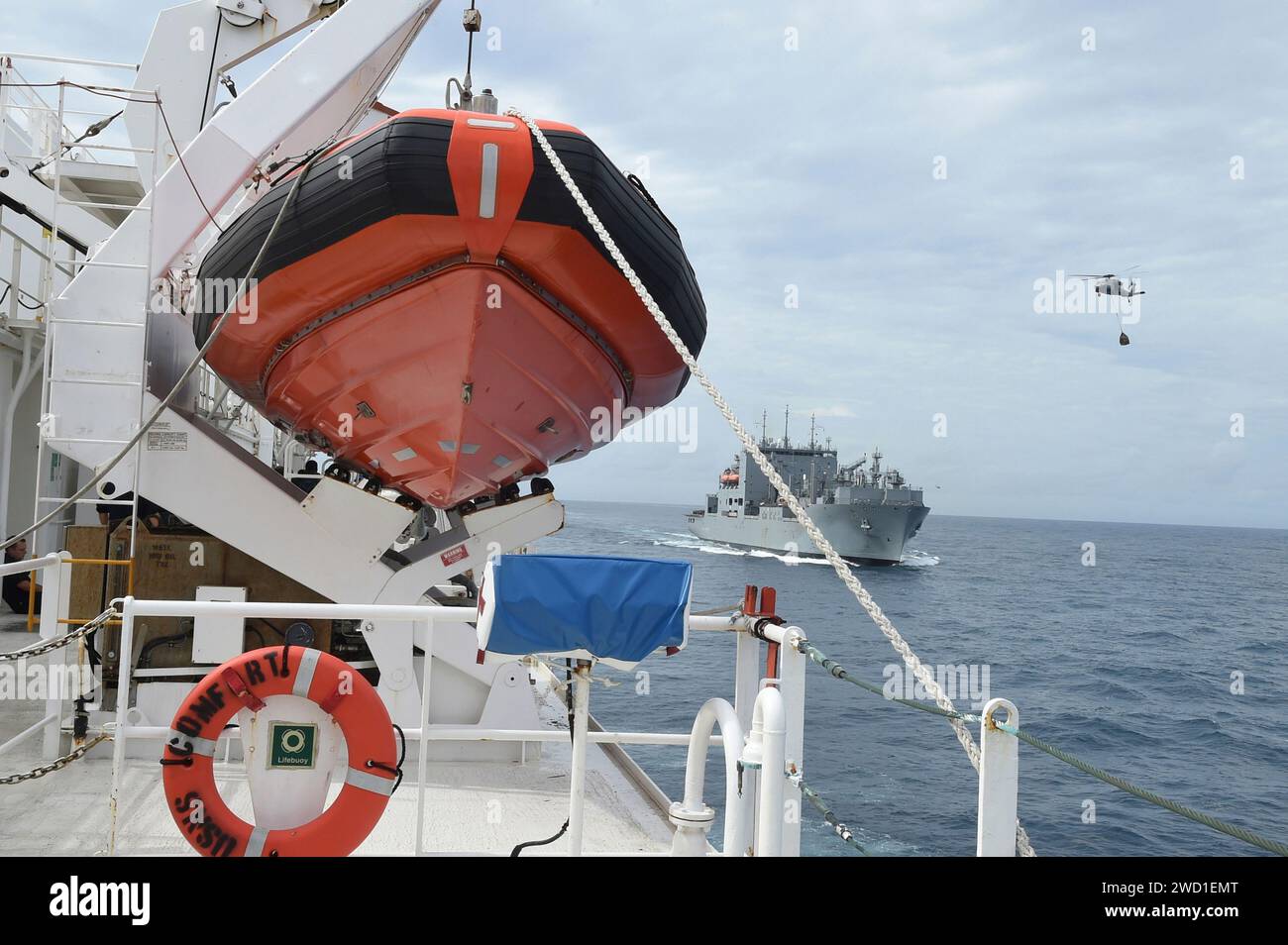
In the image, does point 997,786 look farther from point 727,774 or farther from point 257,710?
point 257,710

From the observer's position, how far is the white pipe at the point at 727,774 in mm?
2631

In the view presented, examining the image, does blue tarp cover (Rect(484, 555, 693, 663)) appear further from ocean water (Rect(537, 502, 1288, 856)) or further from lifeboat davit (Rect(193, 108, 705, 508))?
ocean water (Rect(537, 502, 1288, 856))

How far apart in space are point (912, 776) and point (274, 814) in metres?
13.5

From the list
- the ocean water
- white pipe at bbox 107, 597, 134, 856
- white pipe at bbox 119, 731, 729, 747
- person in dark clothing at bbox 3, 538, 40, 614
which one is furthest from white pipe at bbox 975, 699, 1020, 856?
person in dark clothing at bbox 3, 538, 40, 614

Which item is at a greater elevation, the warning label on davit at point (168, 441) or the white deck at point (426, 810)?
the warning label on davit at point (168, 441)

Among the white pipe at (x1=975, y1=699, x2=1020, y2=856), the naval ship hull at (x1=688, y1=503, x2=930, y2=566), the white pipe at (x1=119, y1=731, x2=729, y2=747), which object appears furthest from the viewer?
the naval ship hull at (x1=688, y1=503, x2=930, y2=566)

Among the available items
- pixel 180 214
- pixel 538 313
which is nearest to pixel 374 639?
pixel 538 313

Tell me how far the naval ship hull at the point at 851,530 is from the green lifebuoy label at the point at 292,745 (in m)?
54.3

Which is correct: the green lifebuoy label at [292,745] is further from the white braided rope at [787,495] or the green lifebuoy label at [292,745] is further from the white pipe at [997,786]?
the white pipe at [997,786]

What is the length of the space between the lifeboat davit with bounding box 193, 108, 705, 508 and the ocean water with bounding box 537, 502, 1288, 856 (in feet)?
8.92

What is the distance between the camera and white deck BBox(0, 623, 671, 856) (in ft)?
13.9

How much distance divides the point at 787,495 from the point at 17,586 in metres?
8.98

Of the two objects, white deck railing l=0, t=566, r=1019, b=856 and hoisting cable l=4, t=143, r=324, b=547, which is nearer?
white deck railing l=0, t=566, r=1019, b=856

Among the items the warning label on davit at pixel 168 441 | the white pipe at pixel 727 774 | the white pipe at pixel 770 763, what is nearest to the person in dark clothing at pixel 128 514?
the warning label on davit at pixel 168 441
